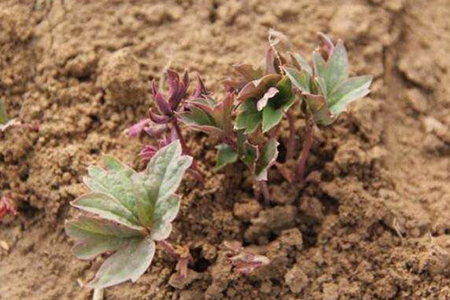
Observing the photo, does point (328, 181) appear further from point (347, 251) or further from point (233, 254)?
point (233, 254)

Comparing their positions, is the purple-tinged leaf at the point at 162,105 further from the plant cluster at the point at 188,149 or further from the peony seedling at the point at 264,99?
the peony seedling at the point at 264,99

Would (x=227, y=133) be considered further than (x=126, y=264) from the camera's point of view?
Yes

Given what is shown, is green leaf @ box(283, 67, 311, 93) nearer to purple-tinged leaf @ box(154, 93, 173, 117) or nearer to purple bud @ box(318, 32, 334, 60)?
purple bud @ box(318, 32, 334, 60)

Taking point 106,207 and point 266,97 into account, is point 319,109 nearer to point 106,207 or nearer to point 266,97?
point 266,97

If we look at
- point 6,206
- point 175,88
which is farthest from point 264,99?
point 6,206

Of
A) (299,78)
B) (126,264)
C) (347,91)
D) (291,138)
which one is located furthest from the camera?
(291,138)

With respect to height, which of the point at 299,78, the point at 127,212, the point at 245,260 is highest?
the point at 299,78

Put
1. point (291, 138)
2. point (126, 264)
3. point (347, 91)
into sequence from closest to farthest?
point (126, 264) < point (347, 91) < point (291, 138)
